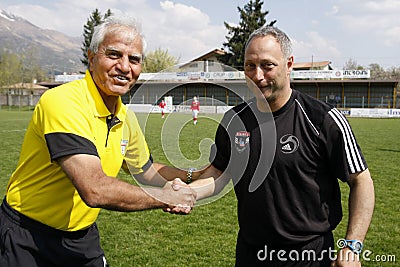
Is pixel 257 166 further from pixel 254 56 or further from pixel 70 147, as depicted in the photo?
pixel 70 147

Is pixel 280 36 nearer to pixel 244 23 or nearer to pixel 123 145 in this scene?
pixel 123 145

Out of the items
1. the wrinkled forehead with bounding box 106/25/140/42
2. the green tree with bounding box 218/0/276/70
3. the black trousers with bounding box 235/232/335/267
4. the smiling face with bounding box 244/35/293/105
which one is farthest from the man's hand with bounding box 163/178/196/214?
the green tree with bounding box 218/0/276/70

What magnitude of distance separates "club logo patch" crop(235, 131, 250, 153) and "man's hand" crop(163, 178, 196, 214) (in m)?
0.55

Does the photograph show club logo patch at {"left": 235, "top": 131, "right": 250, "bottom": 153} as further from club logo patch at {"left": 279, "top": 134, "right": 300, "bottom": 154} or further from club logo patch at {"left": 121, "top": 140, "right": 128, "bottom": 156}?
club logo patch at {"left": 121, "top": 140, "right": 128, "bottom": 156}

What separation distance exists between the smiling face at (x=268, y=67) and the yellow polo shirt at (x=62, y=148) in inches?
39.8

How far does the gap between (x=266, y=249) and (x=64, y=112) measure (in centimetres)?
170

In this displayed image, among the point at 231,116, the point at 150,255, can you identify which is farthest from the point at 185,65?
the point at 150,255

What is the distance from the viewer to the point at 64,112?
8.16 feet

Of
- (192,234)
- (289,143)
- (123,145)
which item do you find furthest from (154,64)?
(192,234)

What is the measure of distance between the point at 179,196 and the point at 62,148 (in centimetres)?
111

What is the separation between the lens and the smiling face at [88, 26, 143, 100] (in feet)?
9.15

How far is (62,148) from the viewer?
2406 millimetres

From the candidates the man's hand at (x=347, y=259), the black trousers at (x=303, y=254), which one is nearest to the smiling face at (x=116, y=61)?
the black trousers at (x=303, y=254)

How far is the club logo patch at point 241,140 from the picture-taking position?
309cm
